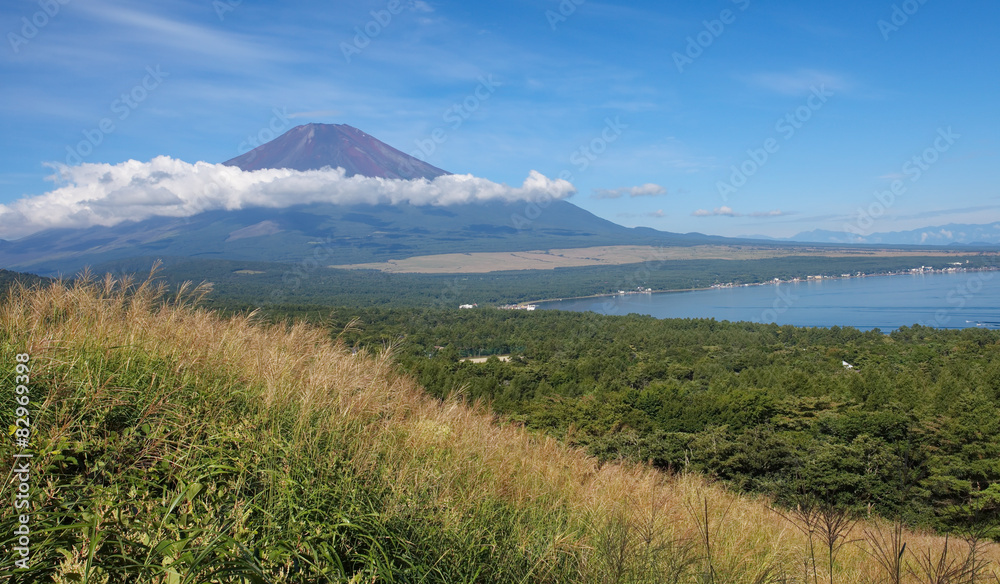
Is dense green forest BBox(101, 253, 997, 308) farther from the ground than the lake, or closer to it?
farther from the ground

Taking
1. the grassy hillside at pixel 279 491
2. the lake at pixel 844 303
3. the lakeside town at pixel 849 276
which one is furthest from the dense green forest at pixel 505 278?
the grassy hillside at pixel 279 491

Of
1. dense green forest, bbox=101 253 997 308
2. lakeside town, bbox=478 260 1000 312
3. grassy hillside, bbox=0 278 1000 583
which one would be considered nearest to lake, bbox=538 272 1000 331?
lakeside town, bbox=478 260 1000 312

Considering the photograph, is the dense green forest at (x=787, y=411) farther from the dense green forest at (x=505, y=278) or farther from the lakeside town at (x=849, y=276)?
the lakeside town at (x=849, y=276)

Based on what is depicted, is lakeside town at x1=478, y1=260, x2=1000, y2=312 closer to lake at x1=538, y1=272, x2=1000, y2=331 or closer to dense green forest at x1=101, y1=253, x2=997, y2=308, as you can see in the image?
dense green forest at x1=101, y1=253, x2=997, y2=308

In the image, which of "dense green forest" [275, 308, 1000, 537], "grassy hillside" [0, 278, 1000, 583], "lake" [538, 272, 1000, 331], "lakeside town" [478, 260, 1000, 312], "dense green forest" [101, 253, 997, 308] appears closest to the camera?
"grassy hillside" [0, 278, 1000, 583]

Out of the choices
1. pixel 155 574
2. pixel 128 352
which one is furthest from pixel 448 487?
pixel 128 352

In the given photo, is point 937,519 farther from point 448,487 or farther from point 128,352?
point 128,352

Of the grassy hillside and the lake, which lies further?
the lake
